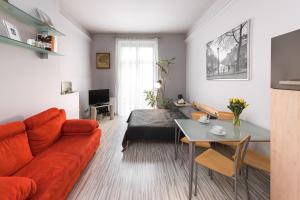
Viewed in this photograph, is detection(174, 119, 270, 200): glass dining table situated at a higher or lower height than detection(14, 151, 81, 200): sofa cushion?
higher

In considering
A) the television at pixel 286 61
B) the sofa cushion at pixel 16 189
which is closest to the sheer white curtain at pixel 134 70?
the television at pixel 286 61

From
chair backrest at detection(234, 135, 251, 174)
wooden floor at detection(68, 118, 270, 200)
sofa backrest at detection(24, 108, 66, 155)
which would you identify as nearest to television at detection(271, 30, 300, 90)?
chair backrest at detection(234, 135, 251, 174)

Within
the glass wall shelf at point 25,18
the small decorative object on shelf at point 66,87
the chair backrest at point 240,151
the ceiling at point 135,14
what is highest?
the ceiling at point 135,14

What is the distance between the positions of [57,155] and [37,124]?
53 centimetres

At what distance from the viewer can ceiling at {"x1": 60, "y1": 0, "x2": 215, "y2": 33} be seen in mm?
3941

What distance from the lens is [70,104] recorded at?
4121mm

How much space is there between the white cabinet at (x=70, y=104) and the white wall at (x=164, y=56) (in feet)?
7.05

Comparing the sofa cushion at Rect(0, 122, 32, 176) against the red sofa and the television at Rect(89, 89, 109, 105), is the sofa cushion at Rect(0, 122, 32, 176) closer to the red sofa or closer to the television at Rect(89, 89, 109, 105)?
the red sofa

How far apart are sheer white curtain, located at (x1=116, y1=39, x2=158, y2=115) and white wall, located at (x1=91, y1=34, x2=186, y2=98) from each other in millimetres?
225

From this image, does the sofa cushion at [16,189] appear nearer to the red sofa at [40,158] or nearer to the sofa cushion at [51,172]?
the red sofa at [40,158]

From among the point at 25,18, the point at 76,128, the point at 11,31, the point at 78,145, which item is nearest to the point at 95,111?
the point at 76,128

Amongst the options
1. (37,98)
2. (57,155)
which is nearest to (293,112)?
(57,155)

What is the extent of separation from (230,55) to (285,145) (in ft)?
6.86

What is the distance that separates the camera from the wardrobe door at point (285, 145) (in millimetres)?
1385
